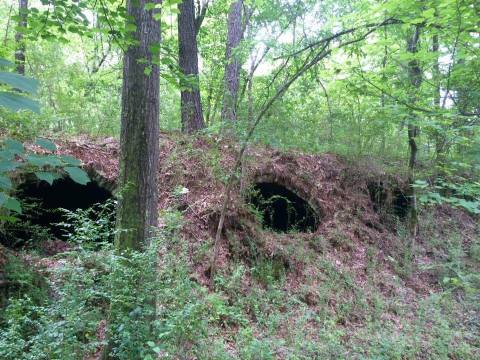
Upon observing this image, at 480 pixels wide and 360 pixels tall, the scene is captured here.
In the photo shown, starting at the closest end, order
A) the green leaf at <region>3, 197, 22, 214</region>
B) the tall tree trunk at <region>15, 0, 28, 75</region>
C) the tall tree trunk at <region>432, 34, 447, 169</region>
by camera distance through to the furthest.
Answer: the green leaf at <region>3, 197, 22, 214</region>, the tall tree trunk at <region>15, 0, 28, 75</region>, the tall tree trunk at <region>432, 34, 447, 169</region>

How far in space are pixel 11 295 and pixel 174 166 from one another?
3077 mm

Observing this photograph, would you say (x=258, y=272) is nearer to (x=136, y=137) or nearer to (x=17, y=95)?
(x=136, y=137)

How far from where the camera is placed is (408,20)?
4711mm

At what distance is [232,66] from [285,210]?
3.59 meters

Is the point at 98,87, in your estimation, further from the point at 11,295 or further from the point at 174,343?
the point at 174,343

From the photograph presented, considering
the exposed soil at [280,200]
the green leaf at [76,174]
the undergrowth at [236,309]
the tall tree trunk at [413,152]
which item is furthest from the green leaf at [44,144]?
the tall tree trunk at [413,152]

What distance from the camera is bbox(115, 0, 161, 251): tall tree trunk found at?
3938 mm

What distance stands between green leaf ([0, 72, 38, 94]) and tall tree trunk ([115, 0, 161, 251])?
8.45 feet

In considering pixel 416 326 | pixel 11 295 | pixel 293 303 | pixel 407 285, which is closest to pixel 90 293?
pixel 11 295

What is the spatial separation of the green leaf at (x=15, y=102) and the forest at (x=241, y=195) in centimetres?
1

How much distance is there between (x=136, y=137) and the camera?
3.97 metres

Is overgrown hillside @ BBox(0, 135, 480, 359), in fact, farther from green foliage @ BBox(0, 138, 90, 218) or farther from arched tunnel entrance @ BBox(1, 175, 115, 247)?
green foliage @ BBox(0, 138, 90, 218)

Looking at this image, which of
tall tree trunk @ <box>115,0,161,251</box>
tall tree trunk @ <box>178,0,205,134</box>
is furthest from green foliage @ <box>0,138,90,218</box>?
tall tree trunk @ <box>178,0,205,134</box>

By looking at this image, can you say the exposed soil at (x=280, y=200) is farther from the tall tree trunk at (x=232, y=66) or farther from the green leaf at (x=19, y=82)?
the green leaf at (x=19, y=82)
